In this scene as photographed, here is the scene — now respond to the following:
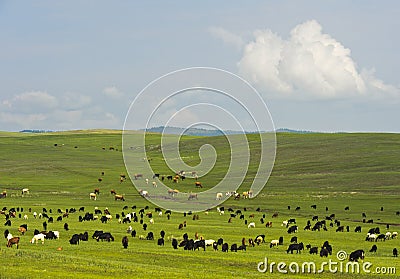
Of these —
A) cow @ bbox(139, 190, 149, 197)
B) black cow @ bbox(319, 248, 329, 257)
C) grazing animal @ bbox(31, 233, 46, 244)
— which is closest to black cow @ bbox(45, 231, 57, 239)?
grazing animal @ bbox(31, 233, 46, 244)

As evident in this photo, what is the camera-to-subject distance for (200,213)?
67.6 m

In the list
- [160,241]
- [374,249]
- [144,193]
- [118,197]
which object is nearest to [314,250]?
[374,249]

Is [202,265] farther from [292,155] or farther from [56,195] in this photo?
[292,155]

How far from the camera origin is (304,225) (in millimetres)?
58562


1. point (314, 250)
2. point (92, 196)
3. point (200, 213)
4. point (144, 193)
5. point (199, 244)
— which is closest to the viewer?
point (314, 250)

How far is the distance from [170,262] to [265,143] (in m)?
125

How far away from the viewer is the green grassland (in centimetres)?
3158

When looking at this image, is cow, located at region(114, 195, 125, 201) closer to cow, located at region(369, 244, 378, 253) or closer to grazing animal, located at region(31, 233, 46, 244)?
grazing animal, located at region(31, 233, 46, 244)

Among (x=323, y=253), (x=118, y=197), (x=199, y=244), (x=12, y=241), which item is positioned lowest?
(x=323, y=253)

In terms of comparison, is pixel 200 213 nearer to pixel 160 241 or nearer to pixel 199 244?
pixel 160 241

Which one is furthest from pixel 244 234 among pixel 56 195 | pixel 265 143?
pixel 265 143

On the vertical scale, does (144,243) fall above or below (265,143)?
below

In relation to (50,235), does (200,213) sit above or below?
above

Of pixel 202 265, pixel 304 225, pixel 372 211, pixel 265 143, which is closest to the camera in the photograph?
pixel 202 265
